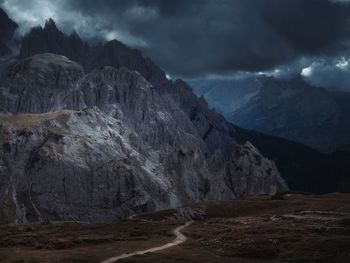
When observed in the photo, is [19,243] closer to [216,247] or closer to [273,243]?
[216,247]

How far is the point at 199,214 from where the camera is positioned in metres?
188

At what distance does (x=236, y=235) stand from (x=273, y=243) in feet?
60.0

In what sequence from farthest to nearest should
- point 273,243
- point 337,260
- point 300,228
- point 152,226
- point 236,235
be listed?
point 152,226 < point 300,228 < point 236,235 < point 273,243 < point 337,260

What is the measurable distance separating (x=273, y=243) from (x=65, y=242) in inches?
1663

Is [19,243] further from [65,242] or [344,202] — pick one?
[344,202]

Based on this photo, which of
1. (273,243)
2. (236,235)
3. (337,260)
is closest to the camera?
(337,260)

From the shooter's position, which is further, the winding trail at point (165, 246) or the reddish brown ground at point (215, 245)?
the winding trail at point (165, 246)

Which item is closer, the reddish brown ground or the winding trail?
the reddish brown ground

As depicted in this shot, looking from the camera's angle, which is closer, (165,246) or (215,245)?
(215,245)

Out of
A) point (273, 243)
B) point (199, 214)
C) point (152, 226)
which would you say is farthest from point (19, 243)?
point (199, 214)

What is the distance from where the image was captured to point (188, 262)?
3076 inches

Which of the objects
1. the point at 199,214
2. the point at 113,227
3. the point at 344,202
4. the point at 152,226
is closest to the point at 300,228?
the point at 152,226

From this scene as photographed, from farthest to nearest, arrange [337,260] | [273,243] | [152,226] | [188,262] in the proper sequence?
[152,226] → [273,243] → [188,262] → [337,260]

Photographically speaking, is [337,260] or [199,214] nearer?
[337,260]
